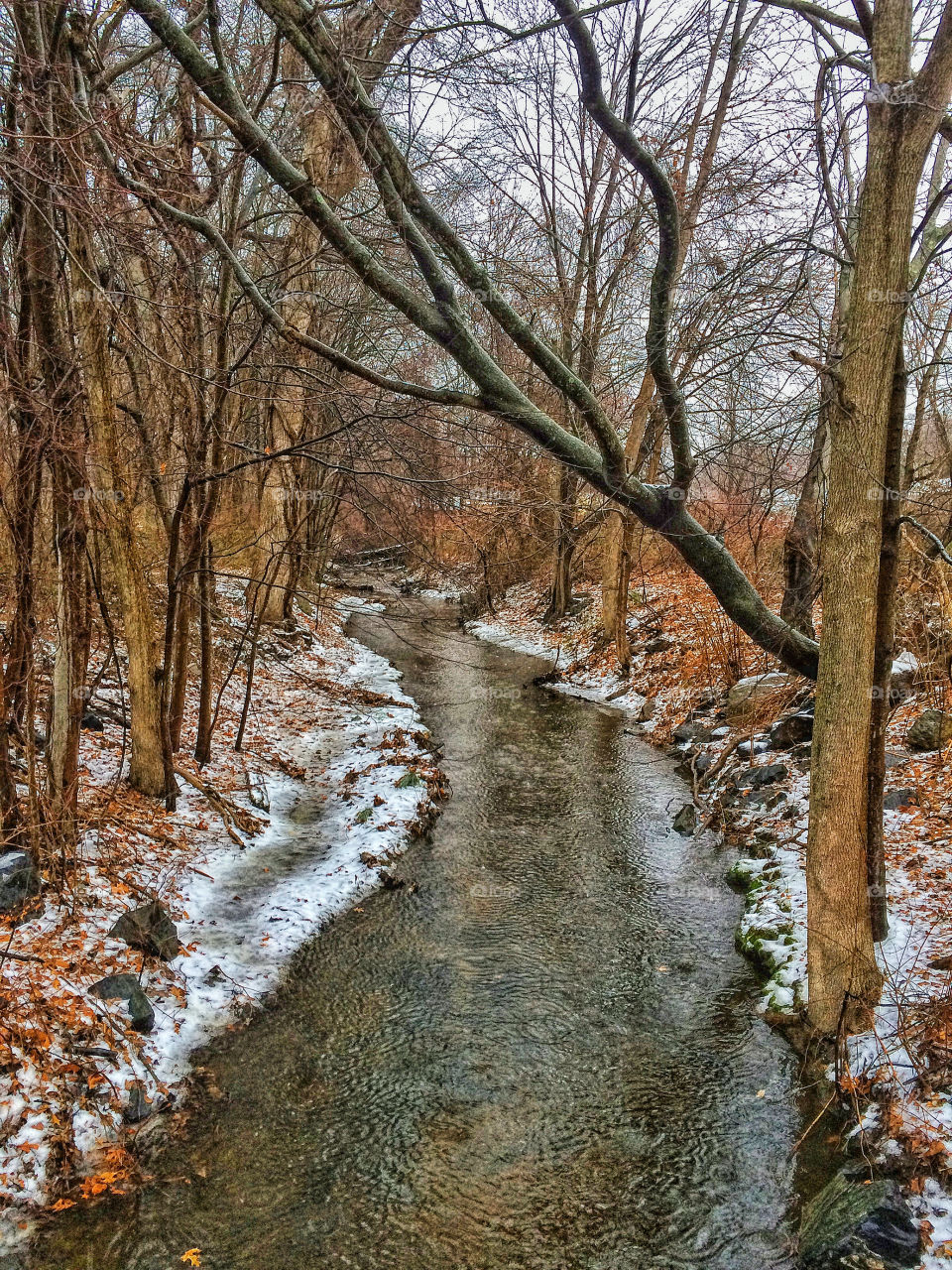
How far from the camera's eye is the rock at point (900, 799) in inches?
285

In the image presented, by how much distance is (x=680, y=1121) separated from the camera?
4.52 metres

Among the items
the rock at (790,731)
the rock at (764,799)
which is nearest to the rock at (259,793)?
the rock at (764,799)

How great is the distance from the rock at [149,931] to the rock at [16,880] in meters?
0.59

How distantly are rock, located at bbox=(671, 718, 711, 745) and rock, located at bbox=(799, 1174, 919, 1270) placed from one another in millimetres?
7426

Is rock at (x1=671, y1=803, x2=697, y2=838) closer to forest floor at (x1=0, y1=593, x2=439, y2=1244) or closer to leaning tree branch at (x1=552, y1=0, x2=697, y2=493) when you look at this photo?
forest floor at (x1=0, y1=593, x2=439, y2=1244)

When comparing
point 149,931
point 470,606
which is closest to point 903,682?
point 149,931

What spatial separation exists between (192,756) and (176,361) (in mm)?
4190

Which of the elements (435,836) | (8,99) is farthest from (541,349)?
(435,836)

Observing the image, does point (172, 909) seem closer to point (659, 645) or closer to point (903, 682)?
point (903, 682)

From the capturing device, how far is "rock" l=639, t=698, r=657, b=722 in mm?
12883

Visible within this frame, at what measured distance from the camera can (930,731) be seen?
314 inches

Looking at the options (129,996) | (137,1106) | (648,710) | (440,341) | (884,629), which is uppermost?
(440,341)

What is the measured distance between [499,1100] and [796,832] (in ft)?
14.3

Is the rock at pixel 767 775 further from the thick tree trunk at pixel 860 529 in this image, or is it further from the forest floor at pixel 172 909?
the thick tree trunk at pixel 860 529
